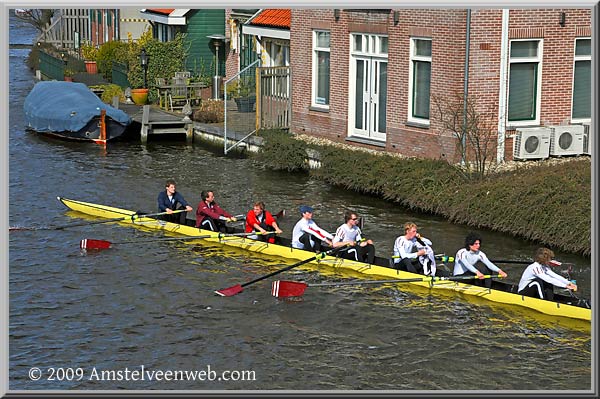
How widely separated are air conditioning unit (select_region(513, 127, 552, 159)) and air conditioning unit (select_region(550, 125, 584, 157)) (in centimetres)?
26

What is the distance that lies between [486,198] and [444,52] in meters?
4.85

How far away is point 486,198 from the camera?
2245 centimetres

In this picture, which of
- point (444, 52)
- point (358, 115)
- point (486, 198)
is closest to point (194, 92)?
point (358, 115)

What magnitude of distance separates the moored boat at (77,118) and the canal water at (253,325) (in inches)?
386

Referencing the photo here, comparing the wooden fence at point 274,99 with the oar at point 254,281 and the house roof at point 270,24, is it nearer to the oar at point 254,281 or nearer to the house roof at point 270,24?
the house roof at point 270,24

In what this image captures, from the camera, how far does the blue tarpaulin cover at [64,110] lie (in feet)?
113

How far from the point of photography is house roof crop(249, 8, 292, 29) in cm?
3462

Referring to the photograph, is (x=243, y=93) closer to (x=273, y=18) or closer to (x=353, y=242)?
(x=273, y=18)

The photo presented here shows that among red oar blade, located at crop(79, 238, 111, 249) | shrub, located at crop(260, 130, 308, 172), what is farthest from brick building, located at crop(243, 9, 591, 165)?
red oar blade, located at crop(79, 238, 111, 249)

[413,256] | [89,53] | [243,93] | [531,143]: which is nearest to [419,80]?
[531,143]

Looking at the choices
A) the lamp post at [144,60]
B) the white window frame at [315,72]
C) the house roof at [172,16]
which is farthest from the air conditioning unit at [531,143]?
the house roof at [172,16]

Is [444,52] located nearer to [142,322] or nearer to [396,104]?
[396,104]

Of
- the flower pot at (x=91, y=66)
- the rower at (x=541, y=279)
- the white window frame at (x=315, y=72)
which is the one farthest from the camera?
the flower pot at (x=91, y=66)

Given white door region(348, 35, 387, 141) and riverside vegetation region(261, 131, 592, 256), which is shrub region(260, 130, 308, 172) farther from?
white door region(348, 35, 387, 141)
